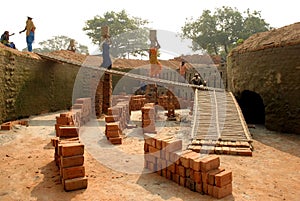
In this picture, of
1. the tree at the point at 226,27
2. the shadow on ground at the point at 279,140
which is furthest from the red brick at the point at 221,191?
the tree at the point at 226,27

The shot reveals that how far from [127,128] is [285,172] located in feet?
19.3

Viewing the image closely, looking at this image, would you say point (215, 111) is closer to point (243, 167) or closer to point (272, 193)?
point (243, 167)

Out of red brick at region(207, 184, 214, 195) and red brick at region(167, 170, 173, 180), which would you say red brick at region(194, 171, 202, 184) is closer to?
red brick at region(207, 184, 214, 195)

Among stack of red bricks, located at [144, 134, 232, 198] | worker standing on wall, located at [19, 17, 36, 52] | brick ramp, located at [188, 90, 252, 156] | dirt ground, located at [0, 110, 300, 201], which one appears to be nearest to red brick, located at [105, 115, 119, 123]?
dirt ground, located at [0, 110, 300, 201]

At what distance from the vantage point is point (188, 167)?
4102 mm

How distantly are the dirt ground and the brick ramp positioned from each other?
411mm

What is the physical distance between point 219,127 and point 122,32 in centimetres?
2801

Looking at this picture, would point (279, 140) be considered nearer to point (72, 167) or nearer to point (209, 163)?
point (209, 163)

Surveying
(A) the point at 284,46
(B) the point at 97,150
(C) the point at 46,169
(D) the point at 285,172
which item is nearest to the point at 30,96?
(B) the point at 97,150

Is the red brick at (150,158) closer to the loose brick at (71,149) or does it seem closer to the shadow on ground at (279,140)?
the loose brick at (71,149)

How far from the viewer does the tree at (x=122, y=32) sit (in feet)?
103

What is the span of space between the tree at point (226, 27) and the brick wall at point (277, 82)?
21.0m

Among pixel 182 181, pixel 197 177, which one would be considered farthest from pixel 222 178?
pixel 182 181

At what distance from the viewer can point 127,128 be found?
9.50 m
